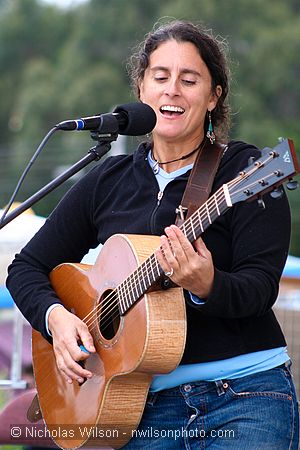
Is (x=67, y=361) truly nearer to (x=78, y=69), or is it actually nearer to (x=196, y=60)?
(x=196, y=60)

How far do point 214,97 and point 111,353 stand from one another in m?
0.94

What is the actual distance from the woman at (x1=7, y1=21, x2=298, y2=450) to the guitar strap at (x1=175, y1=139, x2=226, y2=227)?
32 mm

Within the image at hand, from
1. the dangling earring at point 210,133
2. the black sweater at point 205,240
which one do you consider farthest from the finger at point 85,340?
the dangling earring at point 210,133

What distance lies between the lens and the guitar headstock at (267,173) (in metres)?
2.81

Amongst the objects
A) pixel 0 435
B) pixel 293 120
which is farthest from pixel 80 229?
pixel 293 120

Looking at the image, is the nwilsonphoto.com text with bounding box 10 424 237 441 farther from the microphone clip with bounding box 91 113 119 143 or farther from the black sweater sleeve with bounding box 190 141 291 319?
the microphone clip with bounding box 91 113 119 143

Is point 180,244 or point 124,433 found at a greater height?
point 180,244

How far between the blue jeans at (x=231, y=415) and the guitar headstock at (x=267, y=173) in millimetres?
615

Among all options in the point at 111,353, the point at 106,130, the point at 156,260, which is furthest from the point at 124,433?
the point at 106,130

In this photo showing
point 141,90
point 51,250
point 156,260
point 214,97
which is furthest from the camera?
point 51,250

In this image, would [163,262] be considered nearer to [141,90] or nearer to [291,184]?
[291,184]

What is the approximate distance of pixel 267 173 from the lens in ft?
9.41

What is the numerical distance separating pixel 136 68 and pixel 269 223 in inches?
36.6

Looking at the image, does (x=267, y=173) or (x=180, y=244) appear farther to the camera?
(x=180, y=244)
